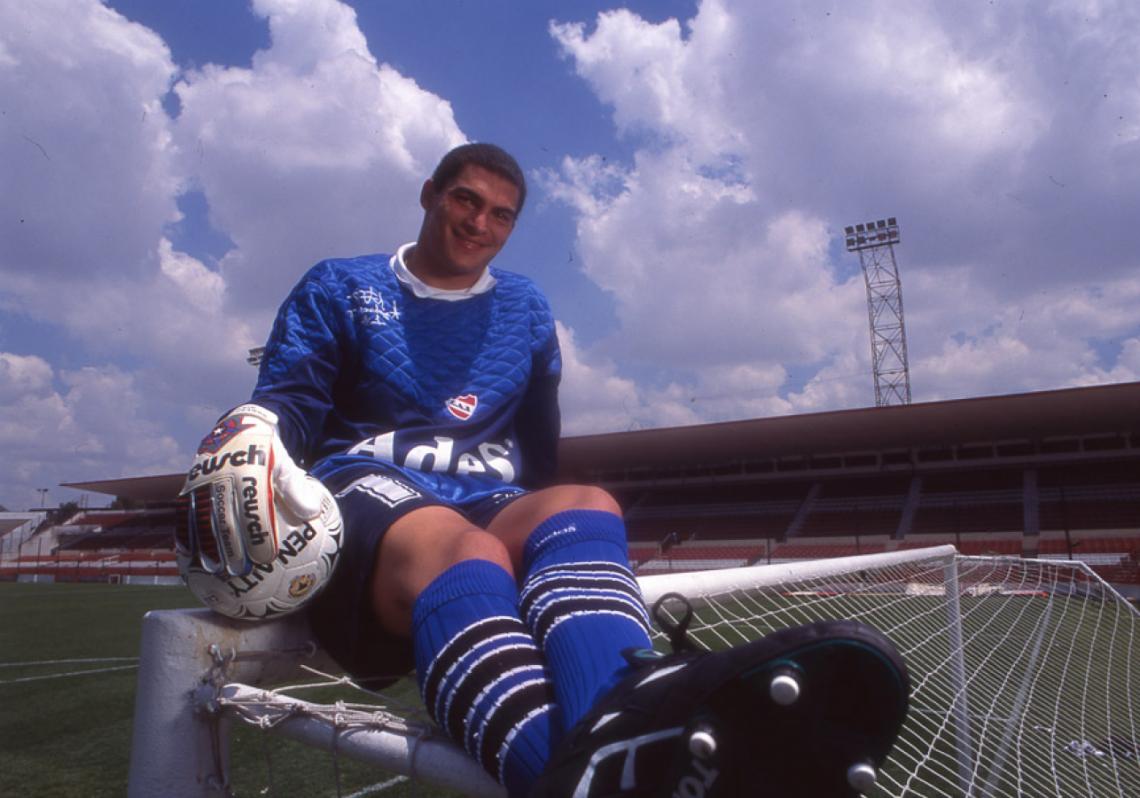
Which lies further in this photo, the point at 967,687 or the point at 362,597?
the point at 967,687

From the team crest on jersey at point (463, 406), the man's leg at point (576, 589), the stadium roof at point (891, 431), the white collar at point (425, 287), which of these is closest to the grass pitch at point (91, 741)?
the man's leg at point (576, 589)

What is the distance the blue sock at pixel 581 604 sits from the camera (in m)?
0.71

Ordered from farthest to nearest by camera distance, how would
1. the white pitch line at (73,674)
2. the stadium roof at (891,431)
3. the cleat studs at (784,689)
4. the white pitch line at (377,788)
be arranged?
A: the stadium roof at (891,431)
the white pitch line at (73,674)
the white pitch line at (377,788)
the cleat studs at (784,689)

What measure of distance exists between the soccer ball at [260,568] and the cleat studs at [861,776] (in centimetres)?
65

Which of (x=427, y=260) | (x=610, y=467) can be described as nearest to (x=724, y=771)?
(x=427, y=260)

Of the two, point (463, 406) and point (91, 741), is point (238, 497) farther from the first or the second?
point (91, 741)

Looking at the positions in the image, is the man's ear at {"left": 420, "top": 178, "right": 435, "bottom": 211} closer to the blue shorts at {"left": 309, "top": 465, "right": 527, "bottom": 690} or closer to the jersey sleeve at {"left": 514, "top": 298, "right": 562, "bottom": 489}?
the jersey sleeve at {"left": 514, "top": 298, "right": 562, "bottom": 489}

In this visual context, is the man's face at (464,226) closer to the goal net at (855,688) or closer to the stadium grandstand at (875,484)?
the goal net at (855,688)

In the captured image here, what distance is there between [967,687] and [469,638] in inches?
152

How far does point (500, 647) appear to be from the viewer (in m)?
0.78

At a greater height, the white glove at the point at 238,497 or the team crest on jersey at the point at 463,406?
the team crest on jersey at the point at 463,406

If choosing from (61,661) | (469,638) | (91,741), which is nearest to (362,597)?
(469,638)

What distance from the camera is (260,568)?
900mm

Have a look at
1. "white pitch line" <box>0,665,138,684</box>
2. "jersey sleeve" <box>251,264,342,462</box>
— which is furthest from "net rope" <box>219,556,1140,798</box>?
"white pitch line" <box>0,665,138,684</box>
